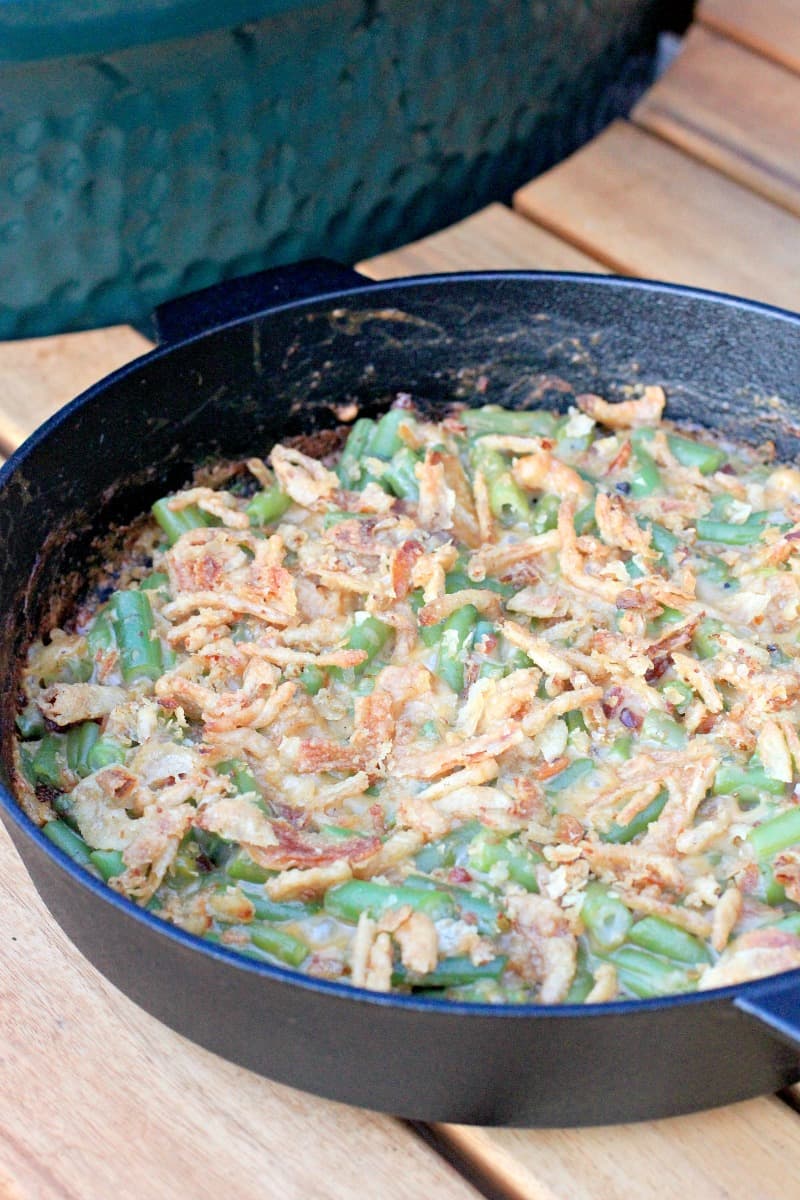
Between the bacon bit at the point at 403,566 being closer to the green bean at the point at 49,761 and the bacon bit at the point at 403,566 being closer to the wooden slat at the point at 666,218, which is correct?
the green bean at the point at 49,761

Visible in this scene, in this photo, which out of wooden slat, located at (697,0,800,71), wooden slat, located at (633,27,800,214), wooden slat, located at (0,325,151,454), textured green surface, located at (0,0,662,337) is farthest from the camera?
wooden slat, located at (697,0,800,71)

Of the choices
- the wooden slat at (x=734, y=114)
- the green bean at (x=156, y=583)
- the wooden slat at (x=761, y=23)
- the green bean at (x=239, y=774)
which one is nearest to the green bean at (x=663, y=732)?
the green bean at (x=239, y=774)

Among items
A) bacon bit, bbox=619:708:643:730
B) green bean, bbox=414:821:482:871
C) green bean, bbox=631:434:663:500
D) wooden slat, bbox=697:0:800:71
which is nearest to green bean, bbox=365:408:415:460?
green bean, bbox=631:434:663:500

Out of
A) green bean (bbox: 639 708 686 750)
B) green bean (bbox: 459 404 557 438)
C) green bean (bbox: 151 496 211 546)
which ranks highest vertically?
green bean (bbox: 459 404 557 438)

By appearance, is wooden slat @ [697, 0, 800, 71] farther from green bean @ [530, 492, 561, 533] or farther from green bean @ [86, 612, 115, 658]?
green bean @ [86, 612, 115, 658]

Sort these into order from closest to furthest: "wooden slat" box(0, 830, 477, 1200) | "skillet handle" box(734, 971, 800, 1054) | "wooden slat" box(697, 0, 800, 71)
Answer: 1. "skillet handle" box(734, 971, 800, 1054)
2. "wooden slat" box(0, 830, 477, 1200)
3. "wooden slat" box(697, 0, 800, 71)

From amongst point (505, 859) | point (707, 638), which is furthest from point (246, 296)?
point (505, 859)

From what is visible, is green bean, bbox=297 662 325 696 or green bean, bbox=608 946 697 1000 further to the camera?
green bean, bbox=297 662 325 696

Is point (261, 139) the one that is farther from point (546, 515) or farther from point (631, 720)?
point (631, 720)
